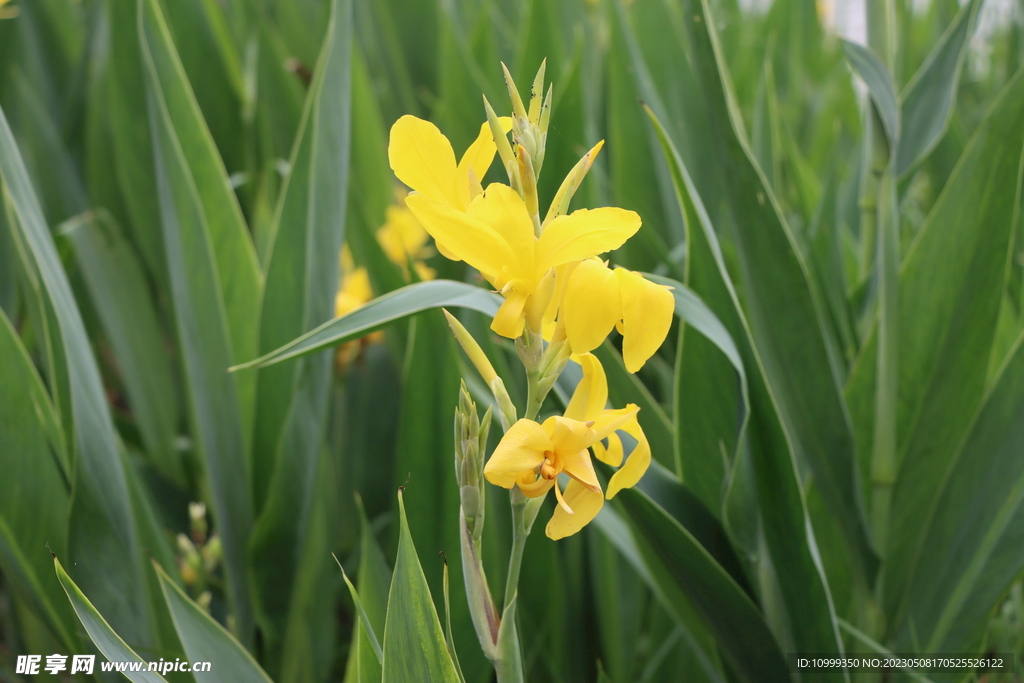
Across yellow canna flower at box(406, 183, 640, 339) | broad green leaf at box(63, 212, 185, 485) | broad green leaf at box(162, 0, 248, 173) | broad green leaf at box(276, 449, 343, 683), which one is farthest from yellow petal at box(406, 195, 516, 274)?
broad green leaf at box(162, 0, 248, 173)

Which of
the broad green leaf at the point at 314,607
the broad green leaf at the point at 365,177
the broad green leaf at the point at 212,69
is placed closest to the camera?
the broad green leaf at the point at 314,607

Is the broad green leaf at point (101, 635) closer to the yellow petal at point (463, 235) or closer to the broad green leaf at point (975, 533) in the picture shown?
the yellow petal at point (463, 235)

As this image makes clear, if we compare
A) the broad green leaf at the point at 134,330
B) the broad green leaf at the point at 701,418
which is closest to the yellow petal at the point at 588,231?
the broad green leaf at the point at 701,418

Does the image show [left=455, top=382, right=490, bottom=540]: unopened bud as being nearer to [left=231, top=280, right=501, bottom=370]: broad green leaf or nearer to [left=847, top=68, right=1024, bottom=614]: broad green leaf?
[left=231, top=280, right=501, bottom=370]: broad green leaf

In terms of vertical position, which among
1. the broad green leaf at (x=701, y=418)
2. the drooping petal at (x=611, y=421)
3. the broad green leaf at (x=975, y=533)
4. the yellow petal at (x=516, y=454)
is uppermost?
the yellow petal at (x=516, y=454)

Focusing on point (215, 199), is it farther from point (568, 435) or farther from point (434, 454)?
point (568, 435)

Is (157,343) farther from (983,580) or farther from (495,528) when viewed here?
(983,580)
